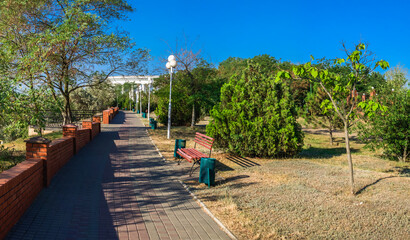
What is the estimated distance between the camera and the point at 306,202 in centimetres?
526

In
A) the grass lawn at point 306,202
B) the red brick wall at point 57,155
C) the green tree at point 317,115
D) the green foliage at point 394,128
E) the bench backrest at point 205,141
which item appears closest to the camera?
the grass lawn at point 306,202

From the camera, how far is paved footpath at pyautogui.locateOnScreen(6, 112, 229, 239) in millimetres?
3953

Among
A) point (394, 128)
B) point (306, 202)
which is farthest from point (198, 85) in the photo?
point (306, 202)

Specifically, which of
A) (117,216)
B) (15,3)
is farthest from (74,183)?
(15,3)

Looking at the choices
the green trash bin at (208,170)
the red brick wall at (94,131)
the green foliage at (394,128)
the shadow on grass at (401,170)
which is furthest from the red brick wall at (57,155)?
the green foliage at (394,128)

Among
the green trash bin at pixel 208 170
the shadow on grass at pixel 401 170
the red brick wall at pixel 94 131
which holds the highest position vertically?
the red brick wall at pixel 94 131

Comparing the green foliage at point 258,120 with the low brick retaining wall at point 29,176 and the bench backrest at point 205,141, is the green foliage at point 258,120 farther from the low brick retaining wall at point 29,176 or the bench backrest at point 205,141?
the low brick retaining wall at point 29,176

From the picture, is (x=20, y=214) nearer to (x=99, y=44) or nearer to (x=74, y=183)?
(x=74, y=183)

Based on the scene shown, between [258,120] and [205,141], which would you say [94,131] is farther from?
[258,120]

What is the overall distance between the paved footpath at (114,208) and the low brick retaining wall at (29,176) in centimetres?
13

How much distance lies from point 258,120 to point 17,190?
692 centimetres

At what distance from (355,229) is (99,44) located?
13.0 meters

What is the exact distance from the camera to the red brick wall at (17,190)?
367 cm

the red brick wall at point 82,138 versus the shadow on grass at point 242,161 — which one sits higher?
the red brick wall at point 82,138
